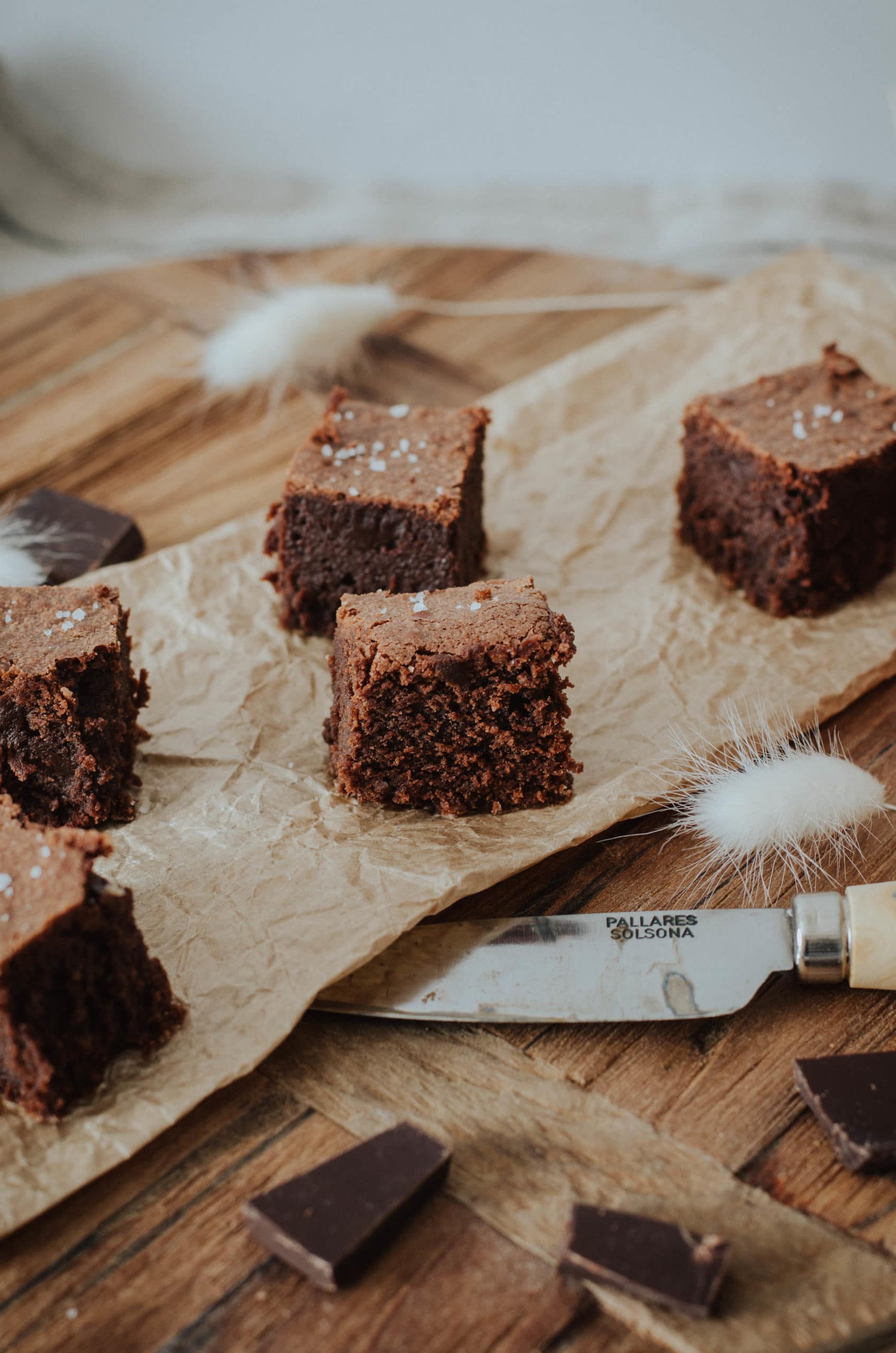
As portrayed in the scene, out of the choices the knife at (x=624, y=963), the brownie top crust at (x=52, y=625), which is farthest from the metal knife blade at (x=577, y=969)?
the brownie top crust at (x=52, y=625)

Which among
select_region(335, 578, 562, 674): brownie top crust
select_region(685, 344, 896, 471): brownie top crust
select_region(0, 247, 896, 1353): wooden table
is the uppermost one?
select_region(685, 344, 896, 471): brownie top crust

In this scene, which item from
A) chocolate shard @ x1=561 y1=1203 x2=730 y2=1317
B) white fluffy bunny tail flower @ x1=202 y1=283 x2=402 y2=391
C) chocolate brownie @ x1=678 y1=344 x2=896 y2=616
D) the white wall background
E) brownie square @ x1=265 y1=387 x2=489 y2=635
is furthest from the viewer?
the white wall background

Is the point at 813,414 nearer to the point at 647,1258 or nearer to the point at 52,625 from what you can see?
the point at 52,625

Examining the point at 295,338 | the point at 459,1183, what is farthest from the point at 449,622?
the point at 295,338

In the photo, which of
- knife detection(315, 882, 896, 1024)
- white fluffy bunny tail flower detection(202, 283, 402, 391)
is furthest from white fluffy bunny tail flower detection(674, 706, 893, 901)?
white fluffy bunny tail flower detection(202, 283, 402, 391)

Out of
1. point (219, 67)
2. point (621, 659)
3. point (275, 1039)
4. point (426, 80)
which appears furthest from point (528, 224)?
point (275, 1039)

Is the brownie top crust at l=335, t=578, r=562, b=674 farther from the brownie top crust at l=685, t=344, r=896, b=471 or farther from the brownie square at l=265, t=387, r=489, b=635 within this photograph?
the brownie top crust at l=685, t=344, r=896, b=471

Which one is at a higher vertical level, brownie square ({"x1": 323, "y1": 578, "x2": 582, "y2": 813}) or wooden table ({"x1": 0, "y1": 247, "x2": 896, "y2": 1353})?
brownie square ({"x1": 323, "y1": 578, "x2": 582, "y2": 813})

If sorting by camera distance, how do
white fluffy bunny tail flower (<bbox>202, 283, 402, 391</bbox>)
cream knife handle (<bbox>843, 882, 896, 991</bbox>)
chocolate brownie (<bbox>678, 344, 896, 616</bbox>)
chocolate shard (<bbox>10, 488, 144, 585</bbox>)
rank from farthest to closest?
white fluffy bunny tail flower (<bbox>202, 283, 402, 391</bbox>)
chocolate shard (<bbox>10, 488, 144, 585</bbox>)
chocolate brownie (<bbox>678, 344, 896, 616</bbox>)
cream knife handle (<bbox>843, 882, 896, 991</bbox>)

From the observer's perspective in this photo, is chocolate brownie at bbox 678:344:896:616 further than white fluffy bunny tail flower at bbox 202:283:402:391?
No
